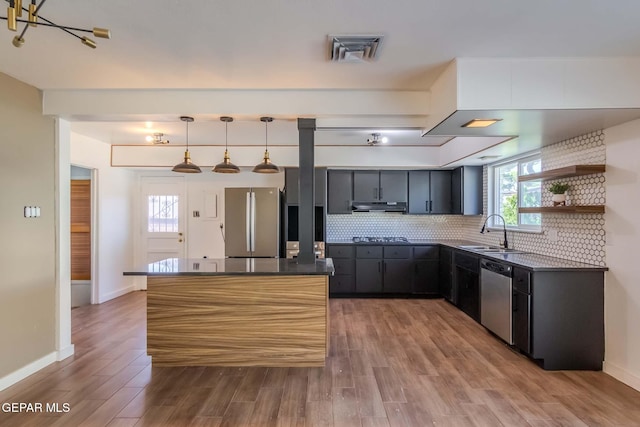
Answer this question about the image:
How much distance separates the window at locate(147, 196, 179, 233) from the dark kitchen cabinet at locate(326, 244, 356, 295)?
2.74 meters

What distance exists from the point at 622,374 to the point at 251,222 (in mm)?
4286

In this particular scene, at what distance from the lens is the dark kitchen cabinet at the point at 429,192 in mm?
5527

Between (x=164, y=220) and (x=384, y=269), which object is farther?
(x=164, y=220)

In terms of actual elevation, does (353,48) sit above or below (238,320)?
above

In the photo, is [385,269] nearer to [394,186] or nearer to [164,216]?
[394,186]

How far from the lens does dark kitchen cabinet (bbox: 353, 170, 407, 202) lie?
555 cm

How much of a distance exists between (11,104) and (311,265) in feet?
9.20

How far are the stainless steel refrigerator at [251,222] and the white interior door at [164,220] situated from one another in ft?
4.32

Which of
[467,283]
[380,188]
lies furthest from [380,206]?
[467,283]

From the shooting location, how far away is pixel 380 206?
5559 mm

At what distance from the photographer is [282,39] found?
2129mm

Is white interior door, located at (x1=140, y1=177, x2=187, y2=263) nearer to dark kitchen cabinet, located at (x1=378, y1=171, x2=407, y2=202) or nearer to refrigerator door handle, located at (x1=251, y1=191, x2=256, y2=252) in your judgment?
refrigerator door handle, located at (x1=251, y1=191, x2=256, y2=252)

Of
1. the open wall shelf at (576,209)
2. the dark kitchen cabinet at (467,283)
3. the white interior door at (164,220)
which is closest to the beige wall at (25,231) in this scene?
the white interior door at (164,220)

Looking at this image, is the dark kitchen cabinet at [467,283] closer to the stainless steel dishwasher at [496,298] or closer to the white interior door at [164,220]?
the stainless steel dishwasher at [496,298]
